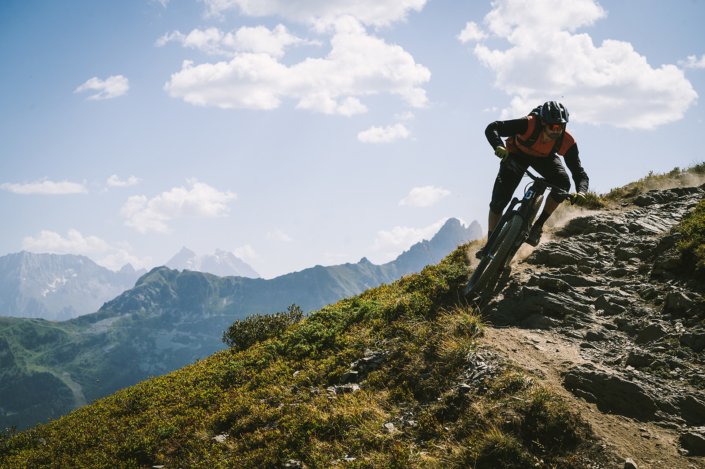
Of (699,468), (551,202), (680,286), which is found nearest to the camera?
(699,468)

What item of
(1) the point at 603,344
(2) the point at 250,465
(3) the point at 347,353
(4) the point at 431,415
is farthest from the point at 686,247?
(2) the point at 250,465

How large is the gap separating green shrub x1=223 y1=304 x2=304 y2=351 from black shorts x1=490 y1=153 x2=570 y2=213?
7.68m

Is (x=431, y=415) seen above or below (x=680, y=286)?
below

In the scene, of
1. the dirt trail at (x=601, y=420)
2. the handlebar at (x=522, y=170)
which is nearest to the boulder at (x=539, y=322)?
the dirt trail at (x=601, y=420)

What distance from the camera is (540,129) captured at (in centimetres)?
775

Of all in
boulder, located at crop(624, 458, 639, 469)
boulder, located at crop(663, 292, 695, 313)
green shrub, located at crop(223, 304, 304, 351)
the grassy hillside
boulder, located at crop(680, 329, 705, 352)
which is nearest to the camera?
boulder, located at crop(624, 458, 639, 469)

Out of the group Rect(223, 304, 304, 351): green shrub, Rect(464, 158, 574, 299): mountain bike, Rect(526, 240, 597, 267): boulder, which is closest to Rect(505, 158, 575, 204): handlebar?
Rect(464, 158, 574, 299): mountain bike

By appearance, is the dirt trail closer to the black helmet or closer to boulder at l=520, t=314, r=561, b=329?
boulder at l=520, t=314, r=561, b=329

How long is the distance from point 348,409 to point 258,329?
771 cm

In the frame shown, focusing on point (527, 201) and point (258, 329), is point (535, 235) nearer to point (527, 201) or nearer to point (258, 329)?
point (527, 201)

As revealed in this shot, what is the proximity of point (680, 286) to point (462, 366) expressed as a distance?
14.9 ft

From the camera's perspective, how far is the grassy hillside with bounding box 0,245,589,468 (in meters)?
4.50

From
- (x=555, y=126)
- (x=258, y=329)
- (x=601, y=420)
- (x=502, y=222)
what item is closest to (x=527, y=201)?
(x=502, y=222)

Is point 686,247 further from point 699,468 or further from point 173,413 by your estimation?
point 173,413
